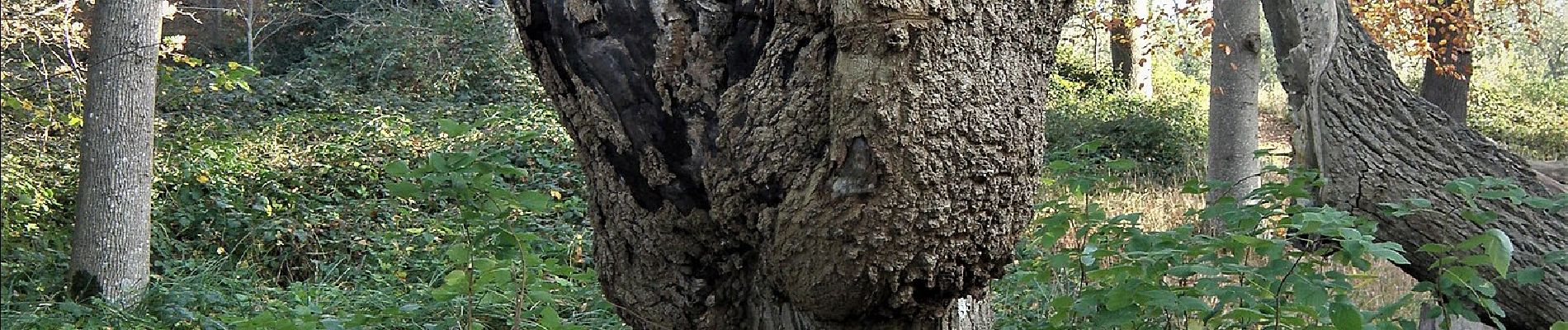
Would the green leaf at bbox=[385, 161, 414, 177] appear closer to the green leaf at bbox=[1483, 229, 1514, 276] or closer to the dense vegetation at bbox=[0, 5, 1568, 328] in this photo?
the dense vegetation at bbox=[0, 5, 1568, 328]

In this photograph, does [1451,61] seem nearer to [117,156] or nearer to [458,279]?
[458,279]

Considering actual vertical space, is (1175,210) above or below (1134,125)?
below

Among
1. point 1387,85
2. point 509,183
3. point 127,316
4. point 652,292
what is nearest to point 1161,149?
point 509,183

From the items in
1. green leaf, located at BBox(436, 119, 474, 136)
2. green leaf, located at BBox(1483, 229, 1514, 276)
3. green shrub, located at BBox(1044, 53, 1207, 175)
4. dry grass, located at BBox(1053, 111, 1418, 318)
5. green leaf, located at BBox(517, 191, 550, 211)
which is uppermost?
green shrub, located at BBox(1044, 53, 1207, 175)

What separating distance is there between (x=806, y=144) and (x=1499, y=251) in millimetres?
1557

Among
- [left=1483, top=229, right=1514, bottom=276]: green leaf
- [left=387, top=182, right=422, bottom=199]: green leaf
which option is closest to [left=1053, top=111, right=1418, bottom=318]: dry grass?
[left=1483, top=229, right=1514, bottom=276]: green leaf

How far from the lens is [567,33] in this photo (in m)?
1.92

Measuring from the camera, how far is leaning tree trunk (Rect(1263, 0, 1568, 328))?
12.5 feet

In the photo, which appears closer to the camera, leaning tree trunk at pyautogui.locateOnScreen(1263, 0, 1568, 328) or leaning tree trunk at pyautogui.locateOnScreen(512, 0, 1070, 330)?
leaning tree trunk at pyautogui.locateOnScreen(512, 0, 1070, 330)

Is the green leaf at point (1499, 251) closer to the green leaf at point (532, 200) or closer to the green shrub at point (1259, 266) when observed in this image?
the green shrub at point (1259, 266)

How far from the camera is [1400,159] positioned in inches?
157

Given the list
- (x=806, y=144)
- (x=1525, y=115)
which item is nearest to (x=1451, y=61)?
(x=1525, y=115)

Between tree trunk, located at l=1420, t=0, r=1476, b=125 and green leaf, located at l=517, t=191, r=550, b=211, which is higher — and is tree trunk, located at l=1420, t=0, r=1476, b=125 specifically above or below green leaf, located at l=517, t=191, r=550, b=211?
above

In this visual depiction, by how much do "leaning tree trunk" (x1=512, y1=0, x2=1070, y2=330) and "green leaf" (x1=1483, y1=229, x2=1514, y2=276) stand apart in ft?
3.62
